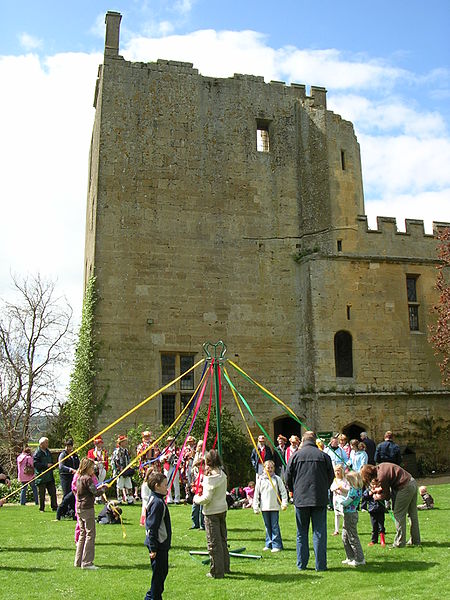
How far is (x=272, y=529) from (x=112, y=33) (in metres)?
18.3

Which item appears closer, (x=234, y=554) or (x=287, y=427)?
(x=234, y=554)

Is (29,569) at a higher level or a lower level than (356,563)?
lower

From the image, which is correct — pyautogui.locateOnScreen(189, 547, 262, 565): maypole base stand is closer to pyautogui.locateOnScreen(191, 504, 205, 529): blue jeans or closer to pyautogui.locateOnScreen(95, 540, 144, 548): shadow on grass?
pyautogui.locateOnScreen(95, 540, 144, 548): shadow on grass

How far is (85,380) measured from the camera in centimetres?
1905

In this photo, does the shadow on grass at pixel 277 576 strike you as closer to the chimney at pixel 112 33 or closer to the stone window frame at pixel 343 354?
the stone window frame at pixel 343 354

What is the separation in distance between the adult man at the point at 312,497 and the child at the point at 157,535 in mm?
2046

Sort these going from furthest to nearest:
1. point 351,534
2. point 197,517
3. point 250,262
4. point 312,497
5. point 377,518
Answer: point 250,262 → point 197,517 → point 377,518 → point 351,534 → point 312,497

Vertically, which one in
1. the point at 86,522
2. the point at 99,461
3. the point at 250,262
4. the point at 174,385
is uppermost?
the point at 250,262

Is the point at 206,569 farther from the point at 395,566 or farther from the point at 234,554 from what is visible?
the point at 395,566

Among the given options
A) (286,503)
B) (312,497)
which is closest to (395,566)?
(312,497)

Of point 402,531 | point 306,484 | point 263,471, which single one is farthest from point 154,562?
point 402,531

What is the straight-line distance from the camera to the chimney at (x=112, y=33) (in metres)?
21.4

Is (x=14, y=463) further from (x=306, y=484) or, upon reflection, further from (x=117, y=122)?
(x=306, y=484)

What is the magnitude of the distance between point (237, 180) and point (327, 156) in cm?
334
